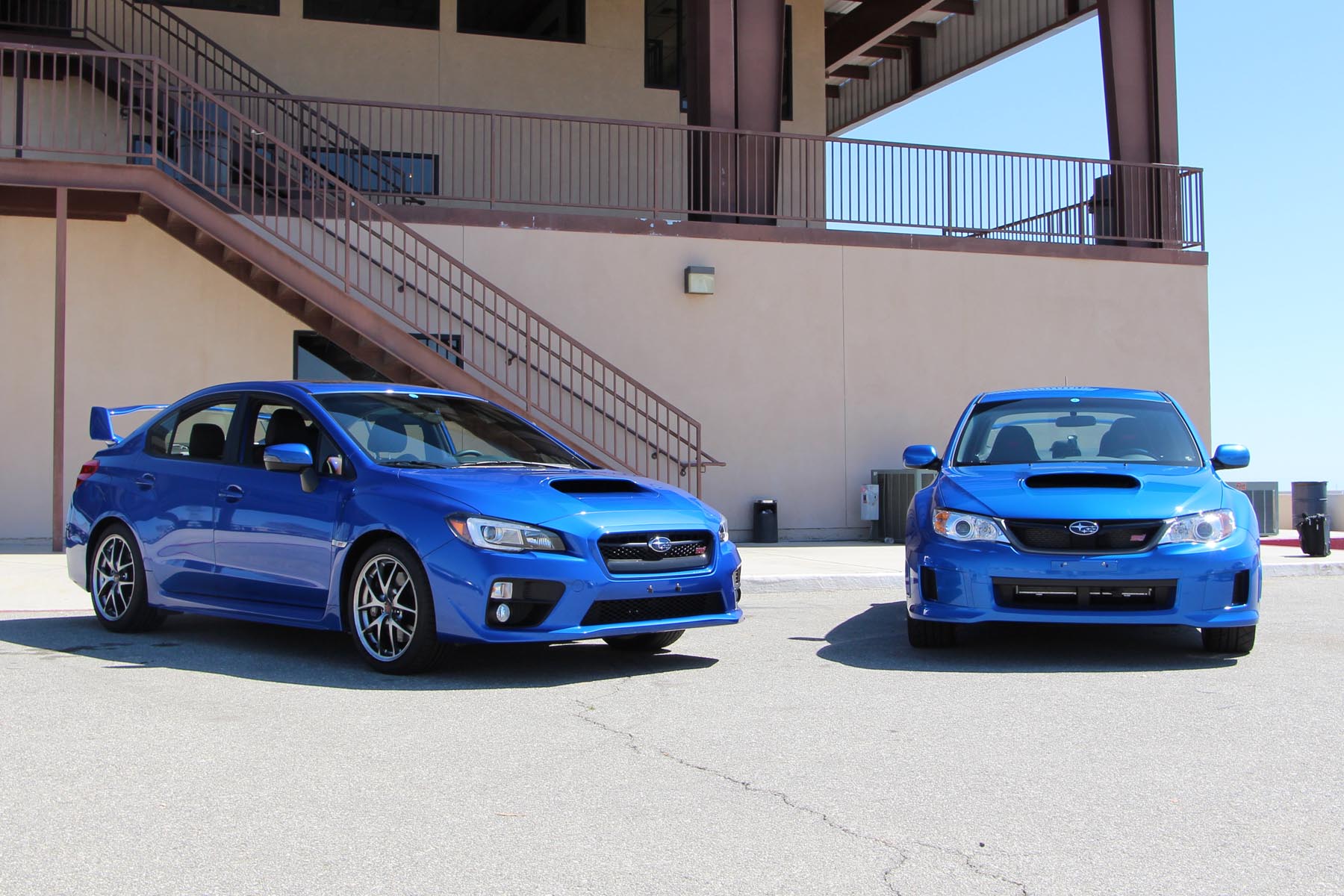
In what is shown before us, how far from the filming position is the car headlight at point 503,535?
275 inches

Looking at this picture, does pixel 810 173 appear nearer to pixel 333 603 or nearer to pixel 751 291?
pixel 751 291

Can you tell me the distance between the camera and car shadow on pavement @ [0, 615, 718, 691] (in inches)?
286

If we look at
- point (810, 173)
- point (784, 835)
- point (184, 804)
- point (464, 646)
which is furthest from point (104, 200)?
point (784, 835)

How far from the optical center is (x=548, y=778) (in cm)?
510

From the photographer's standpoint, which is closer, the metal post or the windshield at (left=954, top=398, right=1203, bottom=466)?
the windshield at (left=954, top=398, right=1203, bottom=466)

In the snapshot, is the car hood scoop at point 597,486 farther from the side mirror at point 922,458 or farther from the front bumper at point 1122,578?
the side mirror at point 922,458

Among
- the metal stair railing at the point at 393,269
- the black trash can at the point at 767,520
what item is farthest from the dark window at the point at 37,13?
the black trash can at the point at 767,520

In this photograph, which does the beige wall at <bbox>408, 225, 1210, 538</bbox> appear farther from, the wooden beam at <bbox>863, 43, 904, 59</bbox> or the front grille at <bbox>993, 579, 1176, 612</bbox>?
the front grille at <bbox>993, 579, 1176, 612</bbox>

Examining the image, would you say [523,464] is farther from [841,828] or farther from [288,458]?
[841,828]

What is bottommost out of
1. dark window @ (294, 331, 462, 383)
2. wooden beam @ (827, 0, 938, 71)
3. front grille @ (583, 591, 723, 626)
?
front grille @ (583, 591, 723, 626)

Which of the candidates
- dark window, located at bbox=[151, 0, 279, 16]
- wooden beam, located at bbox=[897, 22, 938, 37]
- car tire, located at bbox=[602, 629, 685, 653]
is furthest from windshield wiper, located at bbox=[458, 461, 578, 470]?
wooden beam, located at bbox=[897, 22, 938, 37]

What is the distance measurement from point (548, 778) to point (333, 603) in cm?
278

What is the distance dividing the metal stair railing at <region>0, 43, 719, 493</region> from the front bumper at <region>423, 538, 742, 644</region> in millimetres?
8001

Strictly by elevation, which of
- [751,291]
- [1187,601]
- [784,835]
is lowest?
[784,835]
